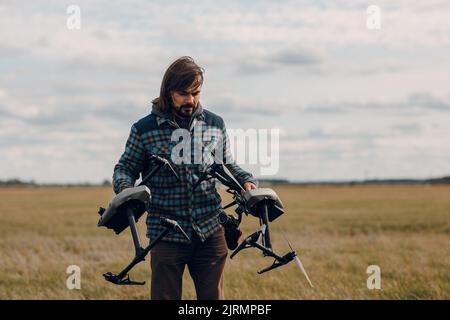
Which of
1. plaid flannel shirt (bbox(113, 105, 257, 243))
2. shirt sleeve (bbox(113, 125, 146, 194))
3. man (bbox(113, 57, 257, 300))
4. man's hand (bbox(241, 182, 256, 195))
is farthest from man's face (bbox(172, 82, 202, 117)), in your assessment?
man's hand (bbox(241, 182, 256, 195))

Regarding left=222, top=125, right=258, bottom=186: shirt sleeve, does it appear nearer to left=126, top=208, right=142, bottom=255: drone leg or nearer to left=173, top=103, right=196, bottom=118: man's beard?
left=173, top=103, right=196, bottom=118: man's beard

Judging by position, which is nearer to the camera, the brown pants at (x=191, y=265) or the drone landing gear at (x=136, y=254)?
the drone landing gear at (x=136, y=254)

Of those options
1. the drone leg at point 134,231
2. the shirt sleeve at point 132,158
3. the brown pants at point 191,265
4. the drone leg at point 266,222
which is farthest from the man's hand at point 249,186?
the drone leg at point 134,231

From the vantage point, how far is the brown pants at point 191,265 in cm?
591

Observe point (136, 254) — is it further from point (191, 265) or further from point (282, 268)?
point (282, 268)

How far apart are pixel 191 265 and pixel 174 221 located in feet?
3.31

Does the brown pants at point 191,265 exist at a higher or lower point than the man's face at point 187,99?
lower

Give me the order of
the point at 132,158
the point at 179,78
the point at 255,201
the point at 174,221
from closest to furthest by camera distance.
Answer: the point at 174,221
the point at 255,201
the point at 179,78
the point at 132,158

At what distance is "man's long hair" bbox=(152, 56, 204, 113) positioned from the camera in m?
5.53

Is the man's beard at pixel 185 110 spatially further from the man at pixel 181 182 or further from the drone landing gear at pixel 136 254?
the drone landing gear at pixel 136 254

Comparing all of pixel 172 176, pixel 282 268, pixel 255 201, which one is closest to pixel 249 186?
pixel 255 201

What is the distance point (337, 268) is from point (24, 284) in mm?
7248

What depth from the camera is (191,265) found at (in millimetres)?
6055
